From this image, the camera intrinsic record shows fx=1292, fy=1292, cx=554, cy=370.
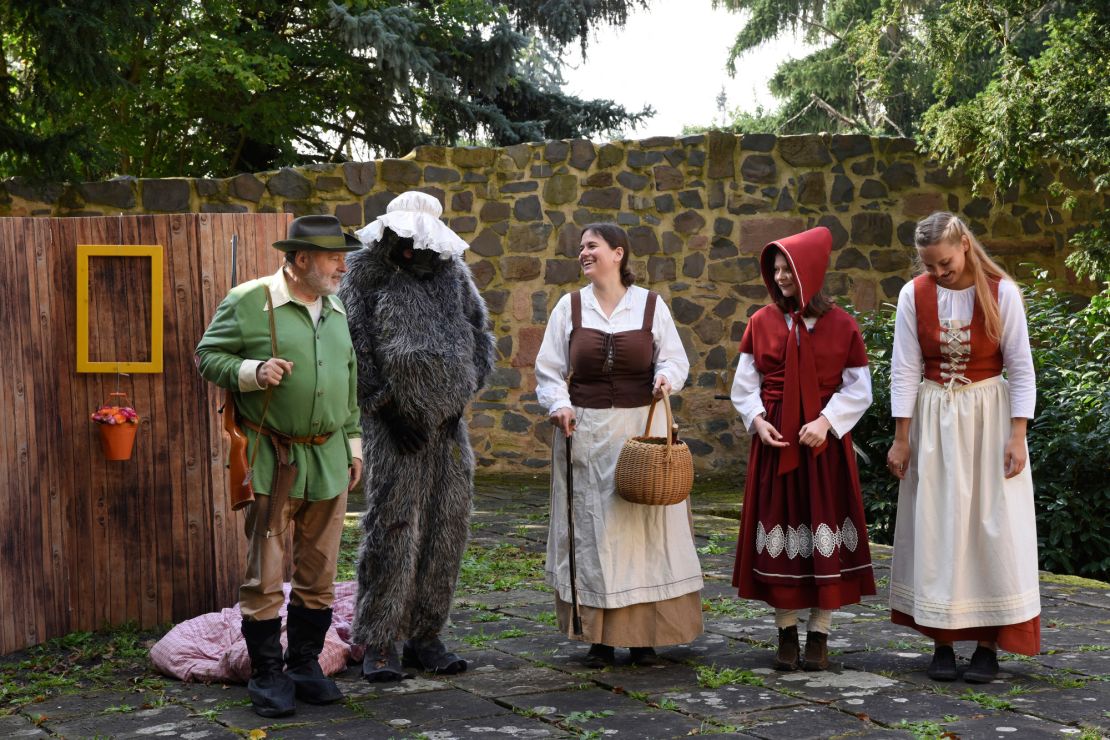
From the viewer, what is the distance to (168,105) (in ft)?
45.3

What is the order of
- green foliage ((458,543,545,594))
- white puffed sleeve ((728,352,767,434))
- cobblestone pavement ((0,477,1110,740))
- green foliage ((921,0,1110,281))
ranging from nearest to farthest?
cobblestone pavement ((0,477,1110,740)) → white puffed sleeve ((728,352,767,434)) → green foliage ((458,543,545,594)) → green foliage ((921,0,1110,281))

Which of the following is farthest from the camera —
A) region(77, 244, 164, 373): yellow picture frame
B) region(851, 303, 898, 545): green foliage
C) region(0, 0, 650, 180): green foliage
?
region(0, 0, 650, 180): green foliage

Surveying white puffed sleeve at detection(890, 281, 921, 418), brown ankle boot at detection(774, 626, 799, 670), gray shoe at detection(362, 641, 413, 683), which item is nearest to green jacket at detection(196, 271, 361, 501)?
gray shoe at detection(362, 641, 413, 683)

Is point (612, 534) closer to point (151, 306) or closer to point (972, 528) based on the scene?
point (972, 528)

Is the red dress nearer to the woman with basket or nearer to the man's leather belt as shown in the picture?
the woman with basket

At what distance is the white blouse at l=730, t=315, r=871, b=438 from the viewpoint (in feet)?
15.1

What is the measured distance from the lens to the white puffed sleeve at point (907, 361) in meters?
4.64

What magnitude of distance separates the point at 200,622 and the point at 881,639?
2629mm

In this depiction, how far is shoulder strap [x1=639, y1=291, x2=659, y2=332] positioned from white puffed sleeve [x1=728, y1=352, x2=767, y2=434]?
1.20 ft

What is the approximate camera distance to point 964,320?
457 centimetres

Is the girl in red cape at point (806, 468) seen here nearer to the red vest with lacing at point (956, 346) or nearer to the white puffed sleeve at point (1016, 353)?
the red vest with lacing at point (956, 346)

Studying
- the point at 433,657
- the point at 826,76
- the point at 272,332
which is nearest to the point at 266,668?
the point at 433,657

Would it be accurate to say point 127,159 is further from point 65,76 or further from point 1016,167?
point 1016,167

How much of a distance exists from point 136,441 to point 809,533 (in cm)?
275
